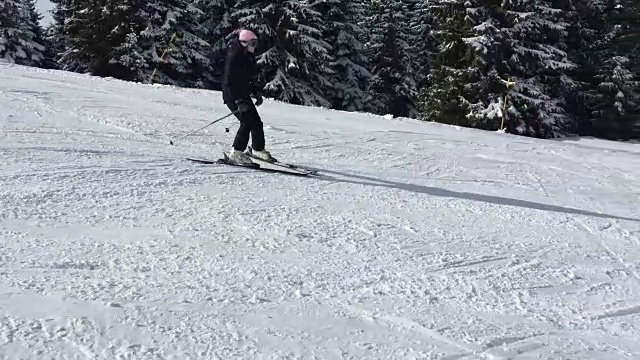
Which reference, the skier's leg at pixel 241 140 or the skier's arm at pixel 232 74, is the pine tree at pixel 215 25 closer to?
the skier's leg at pixel 241 140

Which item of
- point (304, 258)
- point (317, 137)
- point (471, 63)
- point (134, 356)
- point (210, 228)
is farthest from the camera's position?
point (471, 63)

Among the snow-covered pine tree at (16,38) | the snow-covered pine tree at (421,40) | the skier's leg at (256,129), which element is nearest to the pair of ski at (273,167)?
the skier's leg at (256,129)

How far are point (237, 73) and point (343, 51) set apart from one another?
85.8 feet

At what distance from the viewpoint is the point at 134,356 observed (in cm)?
320

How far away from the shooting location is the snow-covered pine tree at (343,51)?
3228cm

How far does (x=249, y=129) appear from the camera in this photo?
8.02 m

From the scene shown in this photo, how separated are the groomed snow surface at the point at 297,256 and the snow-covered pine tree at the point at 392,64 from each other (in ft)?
88.5

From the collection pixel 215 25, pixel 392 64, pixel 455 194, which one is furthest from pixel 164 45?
pixel 455 194

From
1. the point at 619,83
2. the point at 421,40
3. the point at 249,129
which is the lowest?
the point at 249,129

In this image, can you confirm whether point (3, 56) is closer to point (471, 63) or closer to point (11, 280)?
point (471, 63)

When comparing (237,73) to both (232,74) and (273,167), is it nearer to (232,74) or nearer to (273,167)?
(232,74)

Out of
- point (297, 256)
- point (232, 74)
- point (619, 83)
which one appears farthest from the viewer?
point (619, 83)

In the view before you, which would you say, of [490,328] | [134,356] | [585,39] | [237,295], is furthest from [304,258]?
[585,39]

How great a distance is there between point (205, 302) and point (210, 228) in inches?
64.8
